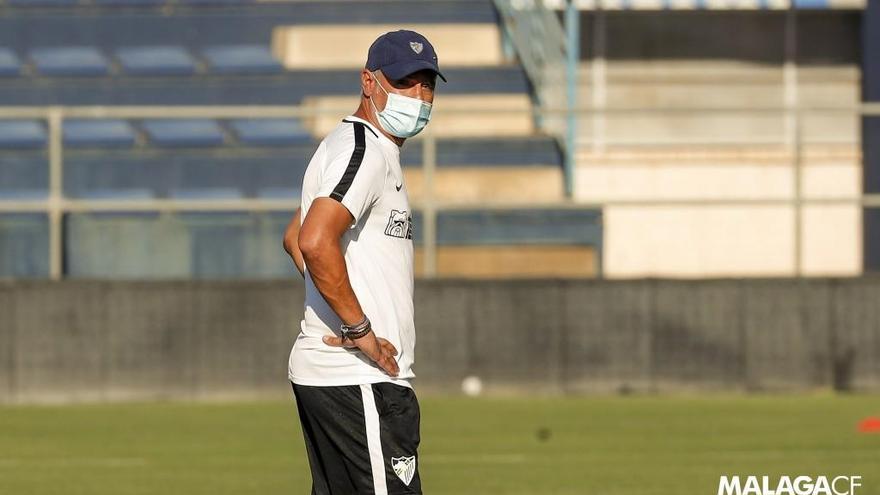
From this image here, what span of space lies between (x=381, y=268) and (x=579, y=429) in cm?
681

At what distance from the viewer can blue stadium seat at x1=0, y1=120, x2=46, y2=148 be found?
17.6 metres

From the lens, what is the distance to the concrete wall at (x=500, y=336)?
45.7 ft

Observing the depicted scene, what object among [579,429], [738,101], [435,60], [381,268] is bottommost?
[579,429]

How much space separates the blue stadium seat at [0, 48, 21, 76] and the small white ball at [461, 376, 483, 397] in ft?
33.5

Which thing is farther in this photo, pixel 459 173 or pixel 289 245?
pixel 459 173

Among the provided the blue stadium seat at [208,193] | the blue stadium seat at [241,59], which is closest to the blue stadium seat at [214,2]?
the blue stadium seat at [241,59]

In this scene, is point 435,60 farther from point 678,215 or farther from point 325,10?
point 325,10

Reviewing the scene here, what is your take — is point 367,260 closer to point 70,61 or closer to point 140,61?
point 140,61

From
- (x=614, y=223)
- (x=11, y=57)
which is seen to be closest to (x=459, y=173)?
(x=614, y=223)

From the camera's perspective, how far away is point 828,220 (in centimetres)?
1480

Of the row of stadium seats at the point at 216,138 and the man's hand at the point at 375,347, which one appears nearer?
the man's hand at the point at 375,347

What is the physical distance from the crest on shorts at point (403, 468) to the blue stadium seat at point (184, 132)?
1315 cm

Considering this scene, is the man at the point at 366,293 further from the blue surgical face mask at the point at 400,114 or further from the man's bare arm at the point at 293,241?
the man's bare arm at the point at 293,241

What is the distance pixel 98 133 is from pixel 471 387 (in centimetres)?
692
